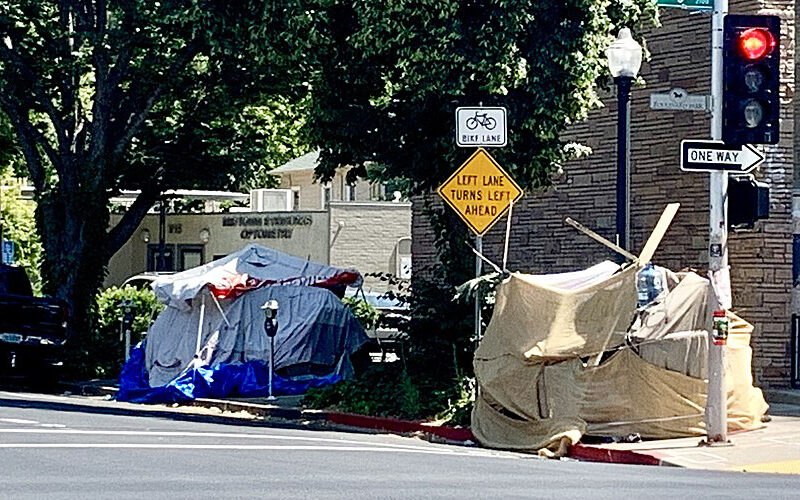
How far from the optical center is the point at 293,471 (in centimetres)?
1326

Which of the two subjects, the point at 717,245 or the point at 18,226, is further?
the point at 18,226

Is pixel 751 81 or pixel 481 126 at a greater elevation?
pixel 751 81

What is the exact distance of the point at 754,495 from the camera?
39.8ft

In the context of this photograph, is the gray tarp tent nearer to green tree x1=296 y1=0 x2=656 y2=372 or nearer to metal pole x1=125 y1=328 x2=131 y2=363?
metal pole x1=125 y1=328 x2=131 y2=363

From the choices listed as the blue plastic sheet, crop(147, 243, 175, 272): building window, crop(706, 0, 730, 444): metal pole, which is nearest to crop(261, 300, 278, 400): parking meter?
the blue plastic sheet

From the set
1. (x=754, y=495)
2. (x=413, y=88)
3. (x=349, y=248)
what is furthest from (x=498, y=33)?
(x=349, y=248)

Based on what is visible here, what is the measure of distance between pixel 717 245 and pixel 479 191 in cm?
364

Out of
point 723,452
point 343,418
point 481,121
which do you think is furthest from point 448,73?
point 723,452

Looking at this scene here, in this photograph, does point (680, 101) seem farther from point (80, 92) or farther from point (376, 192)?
point (376, 192)

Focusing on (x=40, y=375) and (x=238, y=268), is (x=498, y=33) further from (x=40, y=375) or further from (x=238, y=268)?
(x=40, y=375)

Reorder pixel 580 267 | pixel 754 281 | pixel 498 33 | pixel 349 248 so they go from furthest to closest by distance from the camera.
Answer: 1. pixel 349 248
2. pixel 580 267
3. pixel 754 281
4. pixel 498 33

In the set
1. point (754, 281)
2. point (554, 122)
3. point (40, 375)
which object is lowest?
point (40, 375)

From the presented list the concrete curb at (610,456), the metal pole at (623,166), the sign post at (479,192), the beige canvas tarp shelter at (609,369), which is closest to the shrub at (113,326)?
the sign post at (479,192)

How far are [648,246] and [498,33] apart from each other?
4292mm
